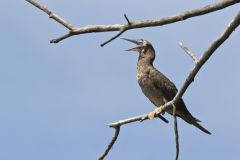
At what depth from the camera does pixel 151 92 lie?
13.7 meters

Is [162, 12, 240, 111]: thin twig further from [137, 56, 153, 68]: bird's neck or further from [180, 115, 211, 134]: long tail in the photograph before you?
[137, 56, 153, 68]: bird's neck

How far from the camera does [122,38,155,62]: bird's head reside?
48.3ft

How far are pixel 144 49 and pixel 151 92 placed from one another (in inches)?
59.7

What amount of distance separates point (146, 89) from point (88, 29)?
841 centimetres

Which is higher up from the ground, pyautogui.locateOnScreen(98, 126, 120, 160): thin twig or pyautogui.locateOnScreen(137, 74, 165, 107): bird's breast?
pyautogui.locateOnScreen(98, 126, 120, 160): thin twig

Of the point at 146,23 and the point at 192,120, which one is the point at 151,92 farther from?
the point at 146,23

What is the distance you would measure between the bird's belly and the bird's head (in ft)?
3.10

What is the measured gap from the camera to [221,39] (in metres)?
5.24

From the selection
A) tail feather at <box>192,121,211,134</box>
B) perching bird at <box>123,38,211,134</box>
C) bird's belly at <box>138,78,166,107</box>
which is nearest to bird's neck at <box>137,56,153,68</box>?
perching bird at <box>123,38,211,134</box>

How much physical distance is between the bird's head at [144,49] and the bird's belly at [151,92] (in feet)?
3.10

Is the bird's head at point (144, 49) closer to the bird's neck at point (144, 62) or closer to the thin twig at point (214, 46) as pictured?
the bird's neck at point (144, 62)

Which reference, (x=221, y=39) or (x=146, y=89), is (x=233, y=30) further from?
(x=146, y=89)

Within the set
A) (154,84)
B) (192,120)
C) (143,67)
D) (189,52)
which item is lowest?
(192,120)

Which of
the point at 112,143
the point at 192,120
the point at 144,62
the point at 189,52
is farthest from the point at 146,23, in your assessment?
the point at 144,62
